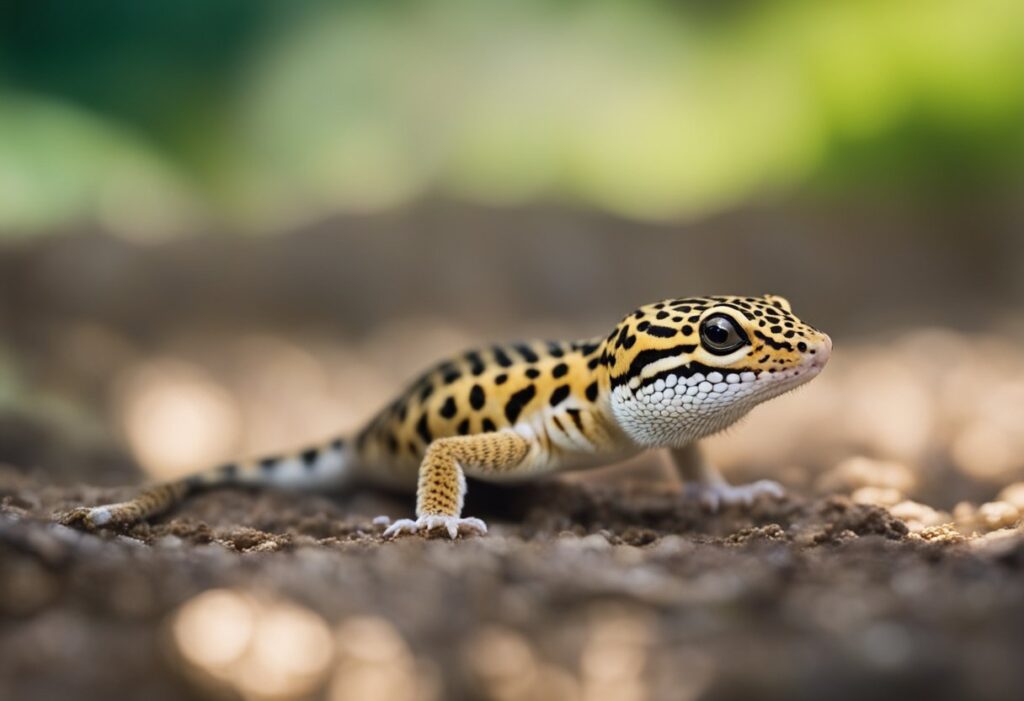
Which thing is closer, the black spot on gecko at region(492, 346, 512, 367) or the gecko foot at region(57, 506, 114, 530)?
the gecko foot at region(57, 506, 114, 530)

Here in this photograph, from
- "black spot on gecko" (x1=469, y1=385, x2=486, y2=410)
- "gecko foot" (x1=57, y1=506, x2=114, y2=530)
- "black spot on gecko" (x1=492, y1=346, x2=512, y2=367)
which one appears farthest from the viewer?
"black spot on gecko" (x1=492, y1=346, x2=512, y2=367)

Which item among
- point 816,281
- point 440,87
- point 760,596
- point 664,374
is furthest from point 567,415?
point 440,87

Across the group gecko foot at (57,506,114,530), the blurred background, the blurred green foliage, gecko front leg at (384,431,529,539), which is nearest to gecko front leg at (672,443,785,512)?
gecko front leg at (384,431,529,539)

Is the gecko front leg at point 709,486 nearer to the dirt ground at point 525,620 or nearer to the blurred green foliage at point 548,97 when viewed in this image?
the dirt ground at point 525,620

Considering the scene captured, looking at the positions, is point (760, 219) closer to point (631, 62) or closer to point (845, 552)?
point (631, 62)

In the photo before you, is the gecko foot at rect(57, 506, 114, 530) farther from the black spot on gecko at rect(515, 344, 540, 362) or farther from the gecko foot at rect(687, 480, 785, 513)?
the gecko foot at rect(687, 480, 785, 513)
